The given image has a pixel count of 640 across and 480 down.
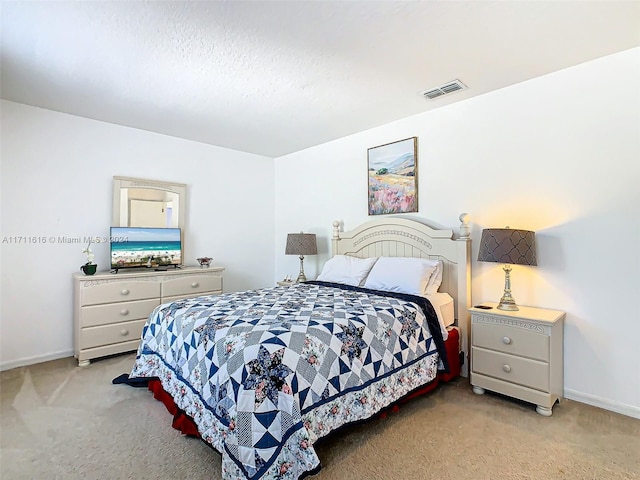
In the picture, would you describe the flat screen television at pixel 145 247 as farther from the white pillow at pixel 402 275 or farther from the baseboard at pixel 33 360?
the white pillow at pixel 402 275

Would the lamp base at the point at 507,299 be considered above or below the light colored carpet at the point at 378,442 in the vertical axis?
above

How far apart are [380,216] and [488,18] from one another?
214 centimetres

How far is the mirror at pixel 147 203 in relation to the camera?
12.3ft

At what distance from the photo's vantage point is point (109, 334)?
3.31 meters

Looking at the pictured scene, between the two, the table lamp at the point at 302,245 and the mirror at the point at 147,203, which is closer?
the mirror at the point at 147,203

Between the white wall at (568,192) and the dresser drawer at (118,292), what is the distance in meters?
3.01

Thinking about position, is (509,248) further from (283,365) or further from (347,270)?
(283,365)

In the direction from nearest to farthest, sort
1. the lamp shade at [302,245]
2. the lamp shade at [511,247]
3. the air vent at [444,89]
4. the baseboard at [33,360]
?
the lamp shade at [511,247]
the air vent at [444,89]
the baseboard at [33,360]
the lamp shade at [302,245]

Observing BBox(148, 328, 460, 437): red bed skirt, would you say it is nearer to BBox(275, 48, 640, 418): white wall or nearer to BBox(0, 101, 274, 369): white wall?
BBox(275, 48, 640, 418): white wall

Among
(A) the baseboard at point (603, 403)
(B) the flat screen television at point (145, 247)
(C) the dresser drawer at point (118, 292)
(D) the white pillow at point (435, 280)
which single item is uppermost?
(B) the flat screen television at point (145, 247)

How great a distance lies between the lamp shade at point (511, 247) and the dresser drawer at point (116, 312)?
330 cm

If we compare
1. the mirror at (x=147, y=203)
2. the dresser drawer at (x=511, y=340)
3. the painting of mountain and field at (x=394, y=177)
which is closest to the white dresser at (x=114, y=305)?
the mirror at (x=147, y=203)

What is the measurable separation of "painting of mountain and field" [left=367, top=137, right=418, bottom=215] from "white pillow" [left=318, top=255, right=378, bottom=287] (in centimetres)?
66

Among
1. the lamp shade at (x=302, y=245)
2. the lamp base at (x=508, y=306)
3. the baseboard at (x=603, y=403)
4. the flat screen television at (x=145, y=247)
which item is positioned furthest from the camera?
the lamp shade at (x=302, y=245)
